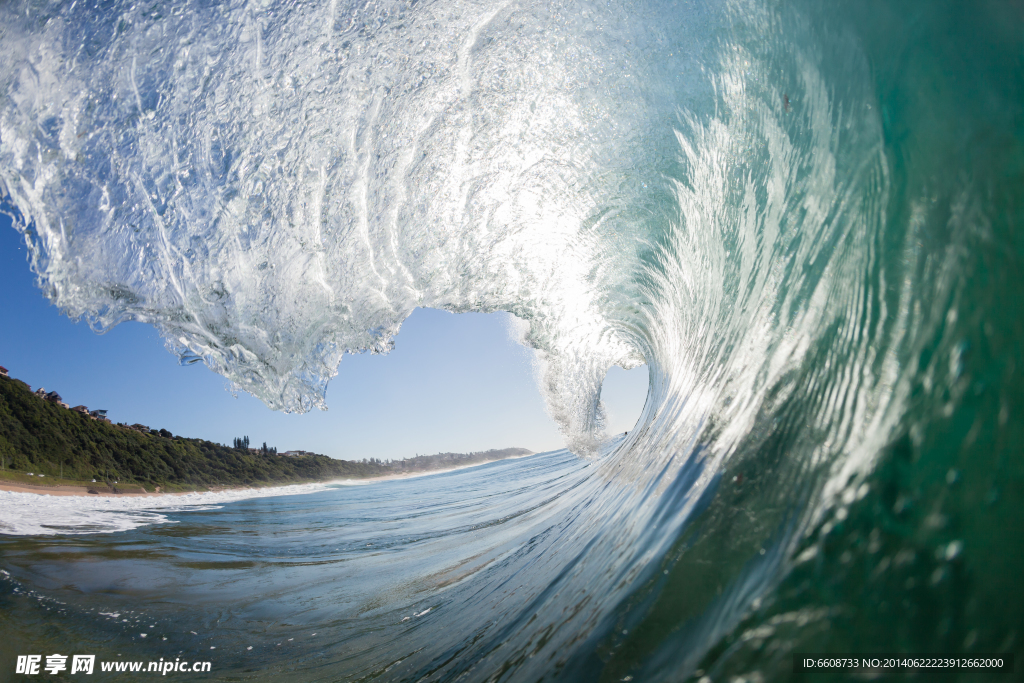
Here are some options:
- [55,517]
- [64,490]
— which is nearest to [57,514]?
[55,517]

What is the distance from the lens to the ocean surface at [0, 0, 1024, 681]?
1.12m

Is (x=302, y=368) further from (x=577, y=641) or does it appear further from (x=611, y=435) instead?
(x=611, y=435)

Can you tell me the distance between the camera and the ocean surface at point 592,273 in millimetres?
1121

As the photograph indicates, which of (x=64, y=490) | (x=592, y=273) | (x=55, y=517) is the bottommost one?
(x=64, y=490)

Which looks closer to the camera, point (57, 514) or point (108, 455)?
point (57, 514)

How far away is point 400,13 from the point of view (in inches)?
129

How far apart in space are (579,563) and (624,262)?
361 cm

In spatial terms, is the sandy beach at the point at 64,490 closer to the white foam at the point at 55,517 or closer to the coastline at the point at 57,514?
the coastline at the point at 57,514

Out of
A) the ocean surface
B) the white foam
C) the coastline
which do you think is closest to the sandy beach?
the coastline

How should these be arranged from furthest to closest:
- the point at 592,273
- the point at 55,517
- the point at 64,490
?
the point at 64,490, the point at 55,517, the point at 592,273

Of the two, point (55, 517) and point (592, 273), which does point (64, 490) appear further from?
point (592, 273)

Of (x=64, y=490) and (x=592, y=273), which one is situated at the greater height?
(x=592, y=273)

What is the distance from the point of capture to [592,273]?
5.80 m

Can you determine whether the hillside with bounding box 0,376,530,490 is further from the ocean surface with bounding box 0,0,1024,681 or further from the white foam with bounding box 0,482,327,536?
the ocean surface with bounding box 0,0,1024,681
